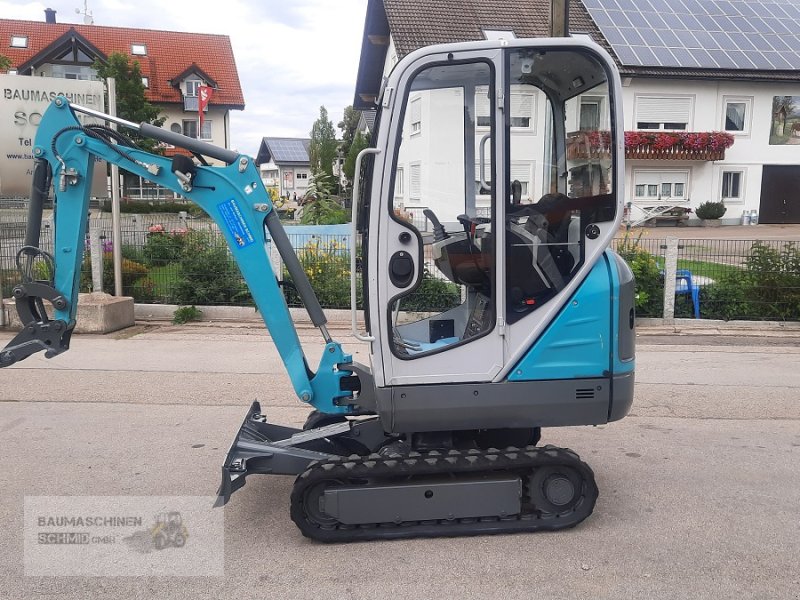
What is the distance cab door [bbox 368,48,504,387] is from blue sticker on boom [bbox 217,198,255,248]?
32.1 inches

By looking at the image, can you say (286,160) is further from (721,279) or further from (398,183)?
(398,183)

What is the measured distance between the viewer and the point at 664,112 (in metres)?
28.5

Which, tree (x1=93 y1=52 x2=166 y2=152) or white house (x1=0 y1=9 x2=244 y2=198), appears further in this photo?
white house (x1=0 y1=9 x2=244 y2=198)

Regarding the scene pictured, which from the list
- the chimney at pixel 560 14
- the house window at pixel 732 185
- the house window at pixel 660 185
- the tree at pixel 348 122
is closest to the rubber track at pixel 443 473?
the chimney at pixel 560 14

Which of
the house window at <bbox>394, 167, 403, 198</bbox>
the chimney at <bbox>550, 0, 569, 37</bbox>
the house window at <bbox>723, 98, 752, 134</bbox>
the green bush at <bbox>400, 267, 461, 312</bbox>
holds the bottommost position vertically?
the green bush at <bbox>400, 267, 461, 312</bbox>

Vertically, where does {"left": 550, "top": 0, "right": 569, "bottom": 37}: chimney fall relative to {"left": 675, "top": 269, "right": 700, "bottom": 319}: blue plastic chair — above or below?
above

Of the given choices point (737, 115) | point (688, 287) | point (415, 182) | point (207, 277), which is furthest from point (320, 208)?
point (737, 115)

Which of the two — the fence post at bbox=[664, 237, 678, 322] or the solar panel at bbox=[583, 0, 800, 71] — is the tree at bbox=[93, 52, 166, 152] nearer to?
the solar panel at bbox=[583, 0, 800, 71]

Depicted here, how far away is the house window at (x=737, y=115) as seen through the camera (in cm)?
2878

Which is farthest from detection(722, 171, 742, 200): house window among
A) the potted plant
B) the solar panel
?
the solar panel

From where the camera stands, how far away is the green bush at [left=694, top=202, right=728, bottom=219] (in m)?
29.0

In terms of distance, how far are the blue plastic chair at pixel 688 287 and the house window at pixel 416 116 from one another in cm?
746

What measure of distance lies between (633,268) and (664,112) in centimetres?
2083

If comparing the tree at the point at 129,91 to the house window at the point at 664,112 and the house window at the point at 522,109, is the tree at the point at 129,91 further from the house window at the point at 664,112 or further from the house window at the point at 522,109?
the house window at the point at 522,109
